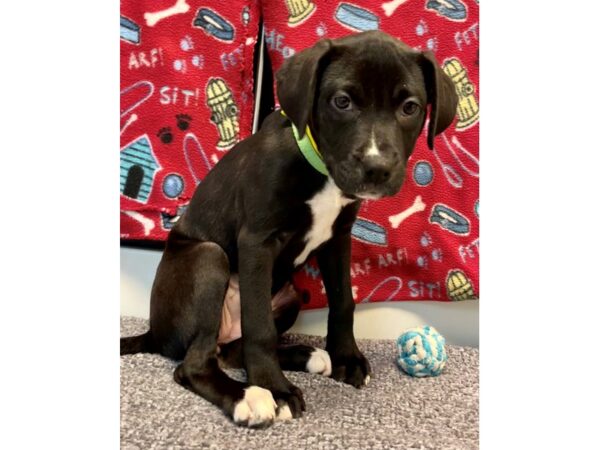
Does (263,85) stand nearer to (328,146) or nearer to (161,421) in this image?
(328,146)

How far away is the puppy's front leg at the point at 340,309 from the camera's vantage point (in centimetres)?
238

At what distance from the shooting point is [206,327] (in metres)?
2.12

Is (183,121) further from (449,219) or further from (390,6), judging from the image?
(449,219)

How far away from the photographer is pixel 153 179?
→ 2.88m

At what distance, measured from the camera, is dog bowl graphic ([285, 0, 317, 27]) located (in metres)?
2.77

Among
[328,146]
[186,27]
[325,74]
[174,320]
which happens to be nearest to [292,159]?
[328,146]

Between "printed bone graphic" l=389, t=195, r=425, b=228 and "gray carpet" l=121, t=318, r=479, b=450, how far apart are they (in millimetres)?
716

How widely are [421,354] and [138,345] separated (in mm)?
1221

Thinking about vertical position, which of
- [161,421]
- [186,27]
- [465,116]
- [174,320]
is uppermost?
[186,27]

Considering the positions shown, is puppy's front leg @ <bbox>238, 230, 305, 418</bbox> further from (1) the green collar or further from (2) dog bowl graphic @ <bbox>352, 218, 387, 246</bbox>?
(2) dog bowl graphic @ <bbox>352, 218, 387, 246</bbox>

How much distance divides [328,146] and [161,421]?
42.7 inches

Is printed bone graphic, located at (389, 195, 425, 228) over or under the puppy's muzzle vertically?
under

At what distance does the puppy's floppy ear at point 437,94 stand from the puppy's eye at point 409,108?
85 millimetres

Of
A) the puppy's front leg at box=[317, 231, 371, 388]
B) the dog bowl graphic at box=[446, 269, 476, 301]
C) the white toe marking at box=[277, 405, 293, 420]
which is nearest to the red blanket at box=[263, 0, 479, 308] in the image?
the dog bowl graphic at box=[446, 269, 476, 301]
